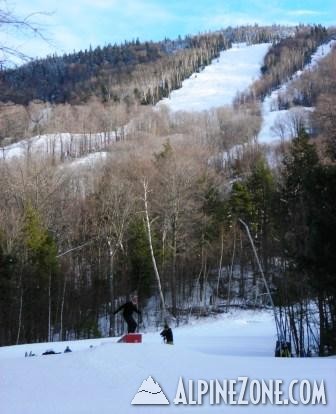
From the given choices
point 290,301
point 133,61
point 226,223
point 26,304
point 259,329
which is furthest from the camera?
point 133,61

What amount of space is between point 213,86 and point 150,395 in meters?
172

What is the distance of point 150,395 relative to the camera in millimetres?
6941

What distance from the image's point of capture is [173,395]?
682 centimetres

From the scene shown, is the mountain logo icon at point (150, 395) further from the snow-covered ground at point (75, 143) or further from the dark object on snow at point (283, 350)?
the snow-covered ground at point (75, 143)

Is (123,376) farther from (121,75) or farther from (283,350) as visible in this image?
→ (121,75)

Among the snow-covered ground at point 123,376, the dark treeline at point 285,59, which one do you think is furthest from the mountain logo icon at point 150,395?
the dark treeline at point 285,59

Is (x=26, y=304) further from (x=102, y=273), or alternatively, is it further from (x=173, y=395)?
Result: (x=173, y=395)

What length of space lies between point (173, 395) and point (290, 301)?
10626mm

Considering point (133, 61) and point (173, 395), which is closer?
point (173, 395)

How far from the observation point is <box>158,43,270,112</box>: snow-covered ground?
151 meters

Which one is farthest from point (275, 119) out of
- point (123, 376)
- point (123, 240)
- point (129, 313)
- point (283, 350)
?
point (123, 376)

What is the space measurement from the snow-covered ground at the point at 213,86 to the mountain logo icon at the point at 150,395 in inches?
5288

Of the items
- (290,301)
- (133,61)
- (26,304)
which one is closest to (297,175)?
(290,301)

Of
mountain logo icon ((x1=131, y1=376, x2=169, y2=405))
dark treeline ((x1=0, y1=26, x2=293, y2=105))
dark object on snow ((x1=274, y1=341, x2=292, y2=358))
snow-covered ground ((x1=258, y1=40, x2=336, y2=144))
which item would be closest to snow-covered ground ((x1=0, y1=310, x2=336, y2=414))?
mountain logo icon ((x1=131, y1=376, x2=169, y2=405))
